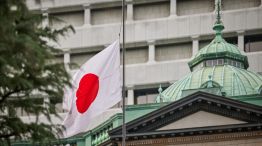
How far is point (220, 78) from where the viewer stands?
57.7m

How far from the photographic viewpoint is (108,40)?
9156 cm

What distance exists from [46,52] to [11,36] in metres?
1.60

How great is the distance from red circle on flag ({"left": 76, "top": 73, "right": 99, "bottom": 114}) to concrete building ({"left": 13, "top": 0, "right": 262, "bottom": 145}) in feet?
127

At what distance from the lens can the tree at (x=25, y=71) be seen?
25.6 m

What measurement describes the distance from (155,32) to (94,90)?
148 feet

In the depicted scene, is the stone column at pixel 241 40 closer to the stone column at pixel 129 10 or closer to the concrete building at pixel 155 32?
the concrete building at pixel 155 32

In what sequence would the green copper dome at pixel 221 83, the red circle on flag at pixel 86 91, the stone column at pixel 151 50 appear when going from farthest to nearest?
the stone column at pixel 151 50 → the green copper dome at pixel 221 83 → the red circle on flag at pixel 86 91

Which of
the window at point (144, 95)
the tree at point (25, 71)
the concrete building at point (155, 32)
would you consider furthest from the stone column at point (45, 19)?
the window at point (144, 95)

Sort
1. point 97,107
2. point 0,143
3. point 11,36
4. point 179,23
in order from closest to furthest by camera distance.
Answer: point 11,36
point 0,143
point 97,107
point 179,23

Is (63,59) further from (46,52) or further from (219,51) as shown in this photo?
(46,52)

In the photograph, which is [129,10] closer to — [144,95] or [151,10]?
[151,10]

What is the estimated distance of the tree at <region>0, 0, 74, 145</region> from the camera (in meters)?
25.6

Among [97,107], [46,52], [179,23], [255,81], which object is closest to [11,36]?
[46,52]

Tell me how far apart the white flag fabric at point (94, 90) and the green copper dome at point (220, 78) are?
9.55m
